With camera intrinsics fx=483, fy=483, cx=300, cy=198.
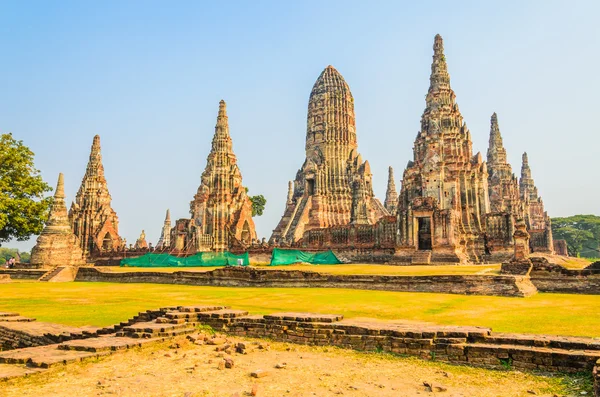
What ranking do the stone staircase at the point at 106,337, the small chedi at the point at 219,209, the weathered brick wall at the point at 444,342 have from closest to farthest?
the weathered brick wall at the point at 444,342 → the stone staircase at the point at 106,337 → the small chedi at the point at 219,209

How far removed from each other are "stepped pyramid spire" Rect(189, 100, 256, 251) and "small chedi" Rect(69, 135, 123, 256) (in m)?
9.31

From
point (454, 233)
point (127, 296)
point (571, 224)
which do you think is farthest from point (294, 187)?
point (571, 224)

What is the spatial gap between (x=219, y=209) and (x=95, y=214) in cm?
1568

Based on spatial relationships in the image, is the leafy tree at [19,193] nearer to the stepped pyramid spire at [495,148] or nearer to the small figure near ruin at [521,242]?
the small figure near ruin at [521,242]

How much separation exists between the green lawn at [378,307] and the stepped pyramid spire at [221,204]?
2739cm

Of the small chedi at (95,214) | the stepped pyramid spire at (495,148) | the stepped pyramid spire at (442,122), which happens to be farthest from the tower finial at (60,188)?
the stepped pyramid spire at (495,148)

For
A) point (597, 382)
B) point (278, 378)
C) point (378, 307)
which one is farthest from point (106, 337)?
point (597, 382)

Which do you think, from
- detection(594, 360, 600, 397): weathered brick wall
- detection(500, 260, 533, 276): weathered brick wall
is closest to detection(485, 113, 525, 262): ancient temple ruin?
detection(500, 260, 533, 276): weathered brick wall

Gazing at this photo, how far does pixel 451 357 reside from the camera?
713 cm

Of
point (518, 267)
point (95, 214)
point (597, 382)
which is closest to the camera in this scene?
point (597, 382)

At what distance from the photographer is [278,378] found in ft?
20.9

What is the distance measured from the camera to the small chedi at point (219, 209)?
148ft

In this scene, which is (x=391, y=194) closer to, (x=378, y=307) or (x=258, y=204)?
(x=258, y=204)

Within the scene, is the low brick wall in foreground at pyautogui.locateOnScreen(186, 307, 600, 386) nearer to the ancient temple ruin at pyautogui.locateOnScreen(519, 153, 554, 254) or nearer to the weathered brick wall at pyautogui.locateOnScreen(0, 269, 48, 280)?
the weathered brick wall at pyautogui.locateOnScreen(0, 269, 48, 280)
